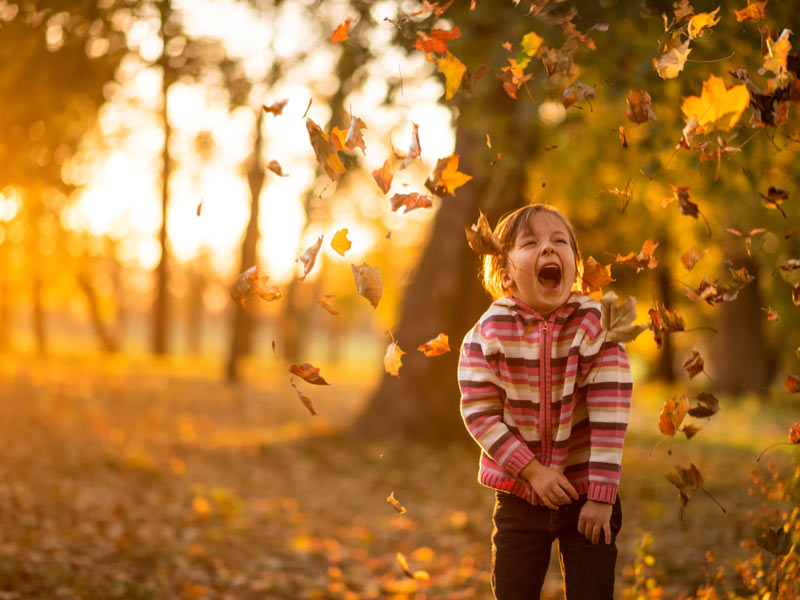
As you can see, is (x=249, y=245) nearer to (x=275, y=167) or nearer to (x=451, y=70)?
(x=275, y=167)

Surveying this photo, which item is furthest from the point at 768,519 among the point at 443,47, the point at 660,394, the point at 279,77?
the point at 660,394

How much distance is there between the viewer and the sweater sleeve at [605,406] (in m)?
2.34

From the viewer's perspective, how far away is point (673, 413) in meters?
2.40

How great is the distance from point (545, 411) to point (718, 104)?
1.09 m

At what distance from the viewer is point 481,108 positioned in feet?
20.8

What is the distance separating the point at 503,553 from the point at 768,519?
1220 millimetres

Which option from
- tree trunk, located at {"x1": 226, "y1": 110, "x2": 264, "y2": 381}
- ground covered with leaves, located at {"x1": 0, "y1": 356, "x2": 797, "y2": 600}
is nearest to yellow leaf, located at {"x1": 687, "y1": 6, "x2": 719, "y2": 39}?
ground covered with leaves, located at {"x1": 0, "y1": 356, "x2": 797, "y2": 600}

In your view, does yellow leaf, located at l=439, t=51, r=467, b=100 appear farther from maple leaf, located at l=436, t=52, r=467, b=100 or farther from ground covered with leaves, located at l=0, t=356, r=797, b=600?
ground covered with leaves, located at l=0, t=356, r=797, b=600

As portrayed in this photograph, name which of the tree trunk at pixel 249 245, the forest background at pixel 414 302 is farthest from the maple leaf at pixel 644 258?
the tree trunk at pixel 249 245

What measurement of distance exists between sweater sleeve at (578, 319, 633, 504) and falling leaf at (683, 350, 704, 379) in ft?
0.76

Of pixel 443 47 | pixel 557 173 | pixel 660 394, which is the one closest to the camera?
pixel 443 47

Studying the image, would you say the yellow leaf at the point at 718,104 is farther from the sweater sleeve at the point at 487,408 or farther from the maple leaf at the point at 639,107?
the sweater sleeve at the point at 487,408

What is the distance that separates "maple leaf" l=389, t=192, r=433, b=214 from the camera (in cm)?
237

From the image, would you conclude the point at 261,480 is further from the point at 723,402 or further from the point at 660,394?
the point at 660,394
